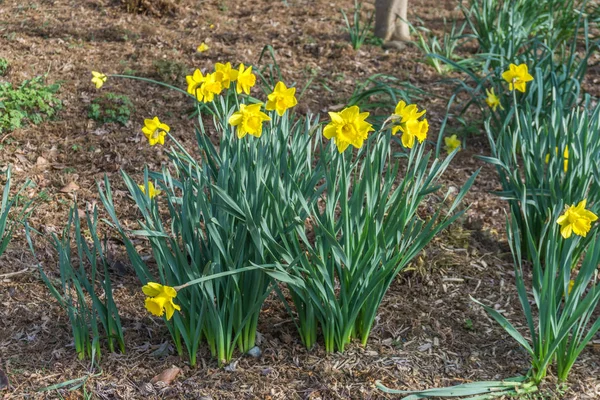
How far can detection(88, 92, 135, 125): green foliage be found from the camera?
4486 mm

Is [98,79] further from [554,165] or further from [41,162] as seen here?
[554,165]

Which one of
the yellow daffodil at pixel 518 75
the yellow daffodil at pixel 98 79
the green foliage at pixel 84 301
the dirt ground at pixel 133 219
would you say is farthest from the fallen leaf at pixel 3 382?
the yellow daffodil at pixel 518 75

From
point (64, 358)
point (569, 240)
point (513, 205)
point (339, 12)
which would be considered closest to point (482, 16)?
point (339, 12)

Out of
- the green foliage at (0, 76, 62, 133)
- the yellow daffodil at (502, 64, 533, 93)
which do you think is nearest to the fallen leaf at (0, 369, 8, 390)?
the green foliage at (0, 76, 62, 133)

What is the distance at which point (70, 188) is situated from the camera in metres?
3.89

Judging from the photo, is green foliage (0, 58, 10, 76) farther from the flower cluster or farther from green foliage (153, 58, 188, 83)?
the flower cluster

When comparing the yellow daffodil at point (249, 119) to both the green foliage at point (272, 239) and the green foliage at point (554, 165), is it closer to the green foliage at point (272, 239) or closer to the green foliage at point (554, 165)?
the green foliage at point (272, 239)

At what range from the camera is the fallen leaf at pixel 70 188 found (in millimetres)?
3875

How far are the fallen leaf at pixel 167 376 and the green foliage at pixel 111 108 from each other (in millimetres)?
2210

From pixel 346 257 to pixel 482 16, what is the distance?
3111mm

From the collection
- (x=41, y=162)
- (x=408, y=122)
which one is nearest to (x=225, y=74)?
(x=408, y=122)

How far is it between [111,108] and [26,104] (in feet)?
1.67

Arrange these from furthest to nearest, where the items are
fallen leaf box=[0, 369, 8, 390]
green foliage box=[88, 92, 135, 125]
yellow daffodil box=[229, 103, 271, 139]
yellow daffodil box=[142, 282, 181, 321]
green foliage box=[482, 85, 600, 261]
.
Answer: green foliage box=[88, 92, 135, 125]
green foliage box=[482, 85, 600, 261]
fallen leaf box=[0, 369, 8, 390]
yellow daffodil box=[229, 103, 271, 139]
yellow daffodil box=[142, 282, 181, 321]

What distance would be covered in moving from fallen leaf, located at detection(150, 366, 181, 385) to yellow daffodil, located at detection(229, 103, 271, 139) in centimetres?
90
